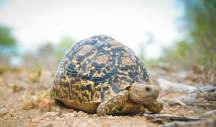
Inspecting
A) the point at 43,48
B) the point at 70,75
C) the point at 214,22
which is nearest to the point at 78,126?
the point at 70,75

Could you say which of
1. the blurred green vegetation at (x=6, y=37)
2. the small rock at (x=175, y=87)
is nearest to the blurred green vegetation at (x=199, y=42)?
the small rock at (x=175, y=87)

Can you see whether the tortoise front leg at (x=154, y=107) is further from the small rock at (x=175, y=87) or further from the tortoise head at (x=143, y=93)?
the small rock at (x=175, y=87)

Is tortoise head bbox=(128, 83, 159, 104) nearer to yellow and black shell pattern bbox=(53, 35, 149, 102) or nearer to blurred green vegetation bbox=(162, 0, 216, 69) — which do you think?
yellow and black shell pattern bbox=(53, 35, 149, 102)

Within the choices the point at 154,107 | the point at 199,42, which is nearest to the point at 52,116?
the point at 154,107

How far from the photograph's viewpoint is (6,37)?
22328 mm

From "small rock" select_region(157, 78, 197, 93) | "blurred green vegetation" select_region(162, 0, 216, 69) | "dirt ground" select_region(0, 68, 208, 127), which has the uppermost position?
"blurred green vegetation" select_region(162, 0, 216, 69)

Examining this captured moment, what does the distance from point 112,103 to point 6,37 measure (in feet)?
63.9

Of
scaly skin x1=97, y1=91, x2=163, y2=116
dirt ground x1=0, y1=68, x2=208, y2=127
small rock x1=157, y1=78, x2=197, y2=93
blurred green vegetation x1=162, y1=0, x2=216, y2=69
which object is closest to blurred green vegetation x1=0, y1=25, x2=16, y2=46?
blurred green vegetation x1=162, y1=0, x2=216, y2=69

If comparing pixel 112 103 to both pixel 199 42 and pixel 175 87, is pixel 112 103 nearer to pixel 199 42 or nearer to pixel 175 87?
pixel 175 87

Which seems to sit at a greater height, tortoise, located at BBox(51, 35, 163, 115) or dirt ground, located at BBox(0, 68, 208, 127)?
tortoise, located at BBox(51, 35, 163, 115)

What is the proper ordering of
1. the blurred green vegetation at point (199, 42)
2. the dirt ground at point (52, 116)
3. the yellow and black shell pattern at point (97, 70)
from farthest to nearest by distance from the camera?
the blurred green vegetation at point (199, 42)
the yellow and black shell pattern at point (97, 70)
the dirt ground at point (52, 116)

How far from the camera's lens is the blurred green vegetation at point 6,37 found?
21744 millimetres

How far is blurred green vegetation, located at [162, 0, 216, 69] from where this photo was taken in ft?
20.8

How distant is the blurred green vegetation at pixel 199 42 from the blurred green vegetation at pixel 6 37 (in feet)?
39.9
